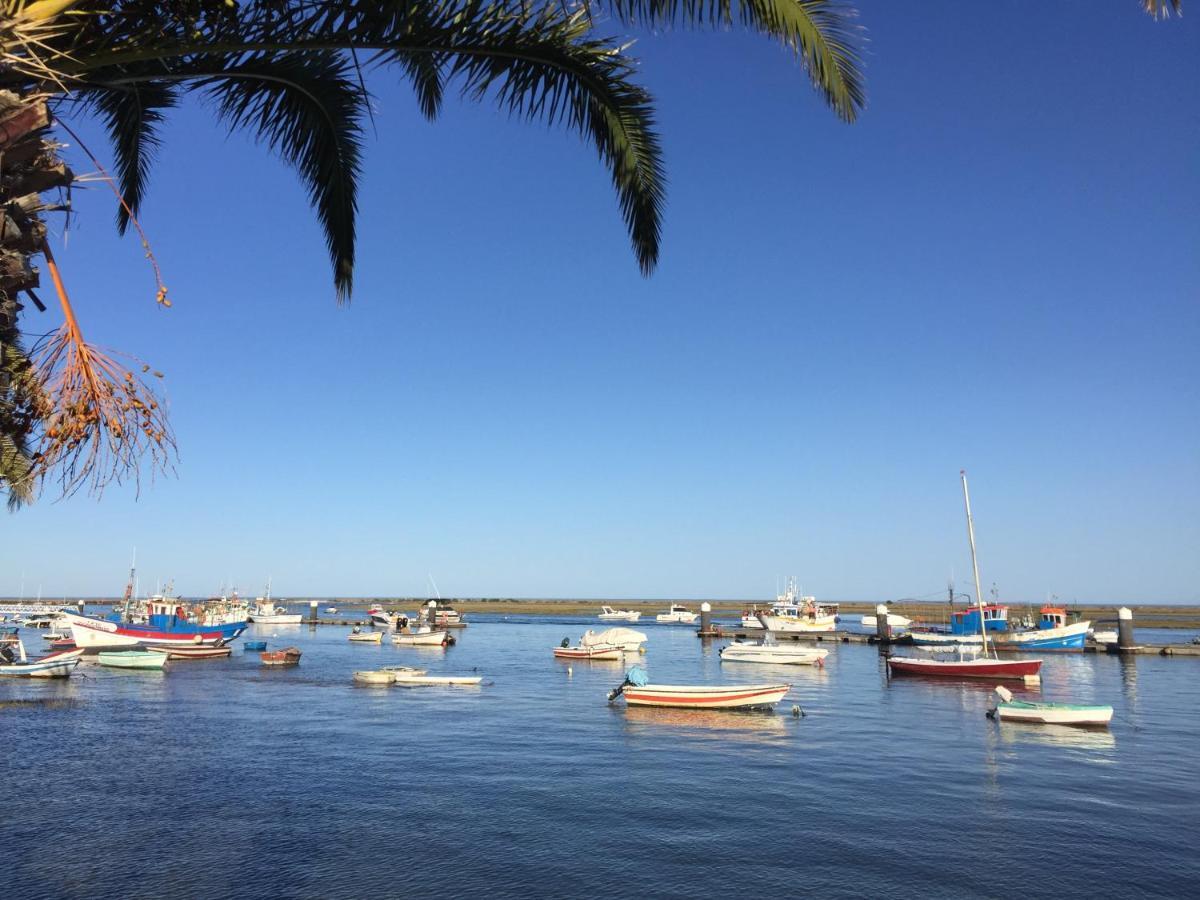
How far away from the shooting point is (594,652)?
73500 mm

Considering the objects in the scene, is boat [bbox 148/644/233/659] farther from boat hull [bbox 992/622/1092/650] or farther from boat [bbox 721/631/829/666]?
boat hull [bbox 992/622/1092/650]

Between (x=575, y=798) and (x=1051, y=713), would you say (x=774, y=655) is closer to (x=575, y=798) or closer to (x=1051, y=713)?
(x=1051, y=713)

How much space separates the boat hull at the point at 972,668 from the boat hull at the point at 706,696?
22.5m

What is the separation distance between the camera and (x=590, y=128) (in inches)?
256

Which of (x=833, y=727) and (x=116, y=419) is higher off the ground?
(x=116, y=419)

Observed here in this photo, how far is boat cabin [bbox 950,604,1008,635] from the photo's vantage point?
81.9m

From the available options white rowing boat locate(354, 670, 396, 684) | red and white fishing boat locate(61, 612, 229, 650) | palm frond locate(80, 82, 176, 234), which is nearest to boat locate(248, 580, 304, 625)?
red and white fishing boat locate(61, 612, 229, 650)

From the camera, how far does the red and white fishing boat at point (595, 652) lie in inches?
2894

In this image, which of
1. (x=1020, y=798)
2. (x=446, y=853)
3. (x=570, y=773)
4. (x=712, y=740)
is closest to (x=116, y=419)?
(x=446, y=853)

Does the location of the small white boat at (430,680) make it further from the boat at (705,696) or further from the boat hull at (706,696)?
the boat hull at (706,696)

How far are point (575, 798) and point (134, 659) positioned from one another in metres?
53.2

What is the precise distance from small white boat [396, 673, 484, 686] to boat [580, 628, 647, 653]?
73.9ft

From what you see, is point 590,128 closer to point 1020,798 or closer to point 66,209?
point 66,209

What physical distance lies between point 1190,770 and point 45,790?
138 ft
